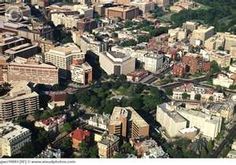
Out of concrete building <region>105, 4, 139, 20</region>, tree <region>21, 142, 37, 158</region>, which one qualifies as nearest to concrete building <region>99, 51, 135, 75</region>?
tree <region>21, 142, 37, 158</region>

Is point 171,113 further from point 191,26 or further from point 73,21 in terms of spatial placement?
point 73,21

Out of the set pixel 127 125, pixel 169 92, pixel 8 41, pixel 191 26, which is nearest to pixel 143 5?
pixel 191 26

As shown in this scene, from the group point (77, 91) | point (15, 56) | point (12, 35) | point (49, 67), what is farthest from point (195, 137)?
point (12, 35)

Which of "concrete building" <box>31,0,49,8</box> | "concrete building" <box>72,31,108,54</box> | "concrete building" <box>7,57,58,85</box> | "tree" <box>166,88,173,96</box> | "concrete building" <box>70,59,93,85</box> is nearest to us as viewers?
"tree" <box>166,88,173,96</box>

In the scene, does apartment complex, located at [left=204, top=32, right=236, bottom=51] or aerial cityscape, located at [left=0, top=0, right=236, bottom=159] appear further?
apartment complex, located at [left=204, top=32, right=236, bottom=51]

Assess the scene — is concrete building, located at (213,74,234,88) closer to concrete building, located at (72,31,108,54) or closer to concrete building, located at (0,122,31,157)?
concrete building, located at (72,31,108,54)

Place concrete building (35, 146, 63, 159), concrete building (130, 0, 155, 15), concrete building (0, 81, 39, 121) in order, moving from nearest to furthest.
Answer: concrete building (35, 146, 63, 159), concrete building (0, 81, 39, 121), concrete building (130, 0, 155, 15)

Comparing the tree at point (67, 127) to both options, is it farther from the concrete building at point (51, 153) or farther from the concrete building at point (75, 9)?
the concrete building at point (75, 9)

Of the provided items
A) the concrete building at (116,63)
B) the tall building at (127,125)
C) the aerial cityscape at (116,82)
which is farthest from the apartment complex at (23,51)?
the tall building at (127,125)
